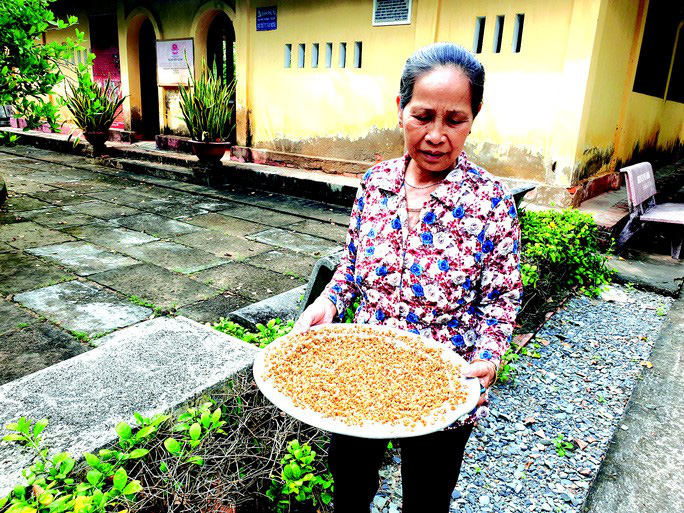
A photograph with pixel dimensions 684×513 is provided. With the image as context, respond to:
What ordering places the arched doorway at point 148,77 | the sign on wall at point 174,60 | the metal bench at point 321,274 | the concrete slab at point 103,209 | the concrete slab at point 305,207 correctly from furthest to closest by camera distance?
the arched doorway at point 148,77, the sign on wall at point 174,60, the concrete slab at point 305,207, the concrete slab at point 103,209, the metal bench at point 321,274

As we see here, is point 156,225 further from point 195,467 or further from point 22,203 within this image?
point 195,467

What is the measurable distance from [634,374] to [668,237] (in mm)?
3638

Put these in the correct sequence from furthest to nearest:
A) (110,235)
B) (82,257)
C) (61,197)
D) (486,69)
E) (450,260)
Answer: (61,197) → (486,69) → (110,235) → (82,257) → (450,260)

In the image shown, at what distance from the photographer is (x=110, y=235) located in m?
5.69

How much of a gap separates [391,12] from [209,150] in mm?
3717

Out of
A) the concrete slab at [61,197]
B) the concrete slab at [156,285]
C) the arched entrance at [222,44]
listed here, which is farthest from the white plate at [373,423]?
the arched entrance at [222,44]

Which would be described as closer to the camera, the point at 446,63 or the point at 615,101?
the point at 446,63

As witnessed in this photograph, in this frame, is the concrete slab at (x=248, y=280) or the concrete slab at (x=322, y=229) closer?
the concrete slab at (x=248, y=280)

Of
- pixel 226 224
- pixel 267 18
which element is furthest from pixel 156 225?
pixel 267 18

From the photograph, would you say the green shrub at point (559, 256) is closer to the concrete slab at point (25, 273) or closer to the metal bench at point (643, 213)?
the metal bench at point (643, 213)

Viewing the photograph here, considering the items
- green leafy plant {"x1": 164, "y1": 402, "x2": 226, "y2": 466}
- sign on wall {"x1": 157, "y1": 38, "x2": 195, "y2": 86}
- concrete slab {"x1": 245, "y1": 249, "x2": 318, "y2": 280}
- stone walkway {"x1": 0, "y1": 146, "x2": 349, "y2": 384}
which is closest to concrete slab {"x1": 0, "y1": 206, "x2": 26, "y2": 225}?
stone walkway {"x1": 0, "y1": 146, "x2": 349, "y2": 384}

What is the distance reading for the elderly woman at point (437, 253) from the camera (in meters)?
1.41

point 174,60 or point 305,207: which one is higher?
point 174,60

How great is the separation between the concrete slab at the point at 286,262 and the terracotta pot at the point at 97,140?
287 inches
